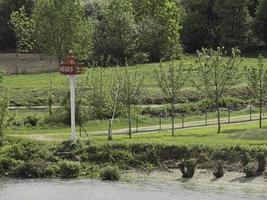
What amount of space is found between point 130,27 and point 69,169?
67687 mm

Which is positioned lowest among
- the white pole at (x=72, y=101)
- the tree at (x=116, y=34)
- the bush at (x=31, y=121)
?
the bush at (x=31, y=121)

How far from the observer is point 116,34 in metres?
119

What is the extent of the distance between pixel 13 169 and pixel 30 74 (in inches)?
2175

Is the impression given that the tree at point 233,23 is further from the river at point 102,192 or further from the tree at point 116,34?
the river at point 102,192

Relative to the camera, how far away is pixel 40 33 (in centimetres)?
10675

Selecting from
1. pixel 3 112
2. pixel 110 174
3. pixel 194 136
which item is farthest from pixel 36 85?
pixel 110 174

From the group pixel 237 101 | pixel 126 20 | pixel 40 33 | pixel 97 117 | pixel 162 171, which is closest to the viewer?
pixel 162 171

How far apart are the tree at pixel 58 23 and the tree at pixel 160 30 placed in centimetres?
1794

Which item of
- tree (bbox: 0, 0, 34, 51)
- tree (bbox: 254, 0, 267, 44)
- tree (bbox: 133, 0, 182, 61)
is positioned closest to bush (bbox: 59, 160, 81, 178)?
tree (bbox: 133, 0, 182, 61)

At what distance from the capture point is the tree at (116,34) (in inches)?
4619

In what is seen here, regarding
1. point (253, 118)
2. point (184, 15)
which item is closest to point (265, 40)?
point (184, 15)

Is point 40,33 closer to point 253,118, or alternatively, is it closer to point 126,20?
point 126,20

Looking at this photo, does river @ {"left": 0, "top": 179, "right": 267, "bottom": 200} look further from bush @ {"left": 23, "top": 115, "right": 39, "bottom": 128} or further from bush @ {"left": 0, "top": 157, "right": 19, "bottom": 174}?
bush @ {"left": 23, "top": 115, "right": 39, "bottom": 128}

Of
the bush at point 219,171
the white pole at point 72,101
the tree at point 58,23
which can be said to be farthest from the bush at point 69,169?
the tree at point 58,23
